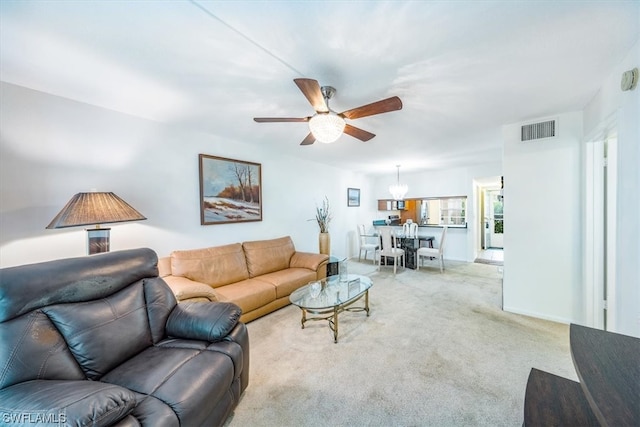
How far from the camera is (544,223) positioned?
9.79 ft

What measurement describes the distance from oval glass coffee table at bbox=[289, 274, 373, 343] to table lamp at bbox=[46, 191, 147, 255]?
1.82m

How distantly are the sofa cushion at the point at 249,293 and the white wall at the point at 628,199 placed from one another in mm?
3118

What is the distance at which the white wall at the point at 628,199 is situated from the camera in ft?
5.22

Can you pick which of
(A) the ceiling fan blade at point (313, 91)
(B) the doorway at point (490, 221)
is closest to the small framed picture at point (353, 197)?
(B) the doorway at point (490, 221)

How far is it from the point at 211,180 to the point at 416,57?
2841mm

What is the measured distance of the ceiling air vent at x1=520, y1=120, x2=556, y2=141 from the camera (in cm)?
292

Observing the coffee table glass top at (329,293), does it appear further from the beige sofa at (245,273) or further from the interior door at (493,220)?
the interior door at (493,220)

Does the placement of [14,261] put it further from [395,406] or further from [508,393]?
[508,393]

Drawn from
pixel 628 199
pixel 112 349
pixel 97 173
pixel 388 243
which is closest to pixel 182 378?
pixel 112 349

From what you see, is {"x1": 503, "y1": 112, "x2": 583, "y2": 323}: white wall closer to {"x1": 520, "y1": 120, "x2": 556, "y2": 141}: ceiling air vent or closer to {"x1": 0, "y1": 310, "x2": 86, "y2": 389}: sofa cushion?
{"x1": 520, "y1": 120, "x2": 556, "y2": 141}: ceiling air vent

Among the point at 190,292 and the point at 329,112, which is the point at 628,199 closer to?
the point at 329,112

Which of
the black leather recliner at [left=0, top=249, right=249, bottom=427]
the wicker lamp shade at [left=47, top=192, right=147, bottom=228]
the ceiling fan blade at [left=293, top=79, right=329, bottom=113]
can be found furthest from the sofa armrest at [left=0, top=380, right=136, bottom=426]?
the ceiling fan blade at [left=293, top=79, right=329, bottom=113]

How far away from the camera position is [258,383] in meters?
1.94

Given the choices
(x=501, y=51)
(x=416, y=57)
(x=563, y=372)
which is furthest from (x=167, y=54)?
(x=563, y=372)
